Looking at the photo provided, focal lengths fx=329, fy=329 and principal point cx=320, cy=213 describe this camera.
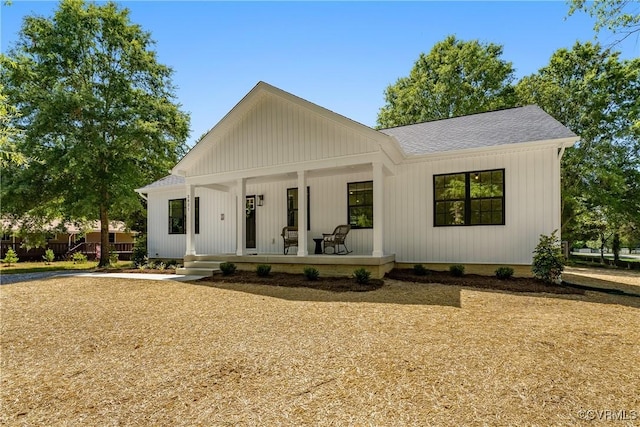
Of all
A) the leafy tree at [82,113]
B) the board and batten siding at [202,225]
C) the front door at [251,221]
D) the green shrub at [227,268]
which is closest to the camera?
the green shrub at [227,268]

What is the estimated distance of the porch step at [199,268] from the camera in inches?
395

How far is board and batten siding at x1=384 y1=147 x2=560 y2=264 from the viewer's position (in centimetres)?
829

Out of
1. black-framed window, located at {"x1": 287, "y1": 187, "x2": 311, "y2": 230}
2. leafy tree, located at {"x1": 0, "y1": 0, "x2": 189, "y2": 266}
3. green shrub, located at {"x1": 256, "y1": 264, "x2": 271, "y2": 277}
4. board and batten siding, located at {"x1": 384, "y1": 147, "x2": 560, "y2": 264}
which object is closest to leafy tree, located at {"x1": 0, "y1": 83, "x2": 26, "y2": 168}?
green shrub, located at {"x1": 256, "y1": 264, "x2": 271, "y2": 277}

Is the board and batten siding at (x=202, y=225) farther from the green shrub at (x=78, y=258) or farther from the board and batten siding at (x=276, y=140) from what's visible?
the green shrub at (x=78, y=258)

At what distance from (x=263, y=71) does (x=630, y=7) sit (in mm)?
11154

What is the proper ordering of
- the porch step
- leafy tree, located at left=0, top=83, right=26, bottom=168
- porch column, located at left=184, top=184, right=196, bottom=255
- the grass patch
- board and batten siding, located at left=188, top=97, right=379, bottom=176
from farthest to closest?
the grass patch → porch column, located at left=184, top=184, right=196, bottom=255 → the porch step → board and batten siding, located at left=188, top=97, right=379, bottom=176 → leafy tree, located at left=0, top=83, right=26, bottom=168

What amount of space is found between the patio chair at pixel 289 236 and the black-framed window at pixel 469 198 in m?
4.25

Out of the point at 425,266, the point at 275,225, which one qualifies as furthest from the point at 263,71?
the point at 425,266

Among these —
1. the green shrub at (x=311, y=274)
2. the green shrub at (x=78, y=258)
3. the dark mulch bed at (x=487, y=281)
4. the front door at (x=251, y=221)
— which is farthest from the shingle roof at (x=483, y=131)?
the green shrub at (x=78, y=258)

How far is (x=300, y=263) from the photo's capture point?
903cm

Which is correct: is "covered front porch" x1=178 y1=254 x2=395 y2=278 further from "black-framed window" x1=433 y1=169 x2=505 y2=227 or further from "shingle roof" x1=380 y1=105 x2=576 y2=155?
"shingle roof" x1=380 y1=105 x2=576 y2=155

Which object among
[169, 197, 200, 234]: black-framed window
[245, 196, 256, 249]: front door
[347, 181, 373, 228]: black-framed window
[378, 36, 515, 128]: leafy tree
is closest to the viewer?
[347, 181, 373, 228]: black-framed window

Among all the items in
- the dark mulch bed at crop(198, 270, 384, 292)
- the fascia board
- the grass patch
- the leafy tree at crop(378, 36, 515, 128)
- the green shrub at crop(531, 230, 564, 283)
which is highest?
the leafy tree at crop(378, 36, 515, 128)

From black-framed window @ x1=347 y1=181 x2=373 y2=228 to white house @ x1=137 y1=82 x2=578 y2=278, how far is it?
32 millimetres
